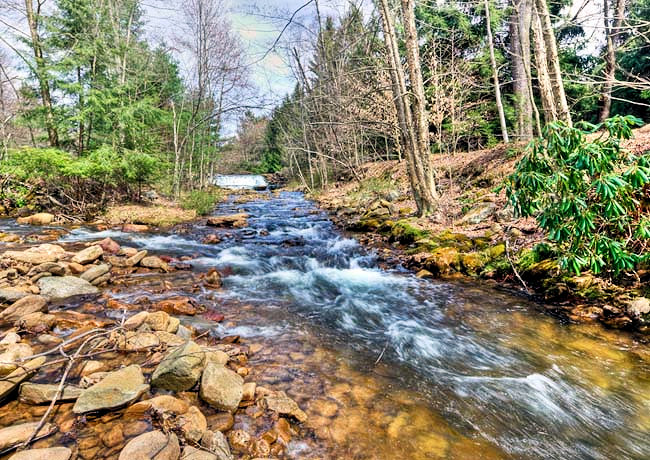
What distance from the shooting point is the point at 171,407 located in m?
2.17

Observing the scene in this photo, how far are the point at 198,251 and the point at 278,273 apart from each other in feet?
8.36

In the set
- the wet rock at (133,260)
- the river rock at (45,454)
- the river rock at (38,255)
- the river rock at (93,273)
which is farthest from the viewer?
the wet rock at (133,260)

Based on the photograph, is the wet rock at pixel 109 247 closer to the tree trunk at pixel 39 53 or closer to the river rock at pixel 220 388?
the river rock at pixel 220 388

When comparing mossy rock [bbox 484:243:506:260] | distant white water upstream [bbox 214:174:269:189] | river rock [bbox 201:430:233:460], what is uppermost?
distant white water upstream [bbox 214:174:269:189]

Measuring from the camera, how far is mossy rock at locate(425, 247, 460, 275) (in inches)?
225

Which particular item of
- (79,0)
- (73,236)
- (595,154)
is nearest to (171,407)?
(595,154)

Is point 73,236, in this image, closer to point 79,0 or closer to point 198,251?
point 198,251

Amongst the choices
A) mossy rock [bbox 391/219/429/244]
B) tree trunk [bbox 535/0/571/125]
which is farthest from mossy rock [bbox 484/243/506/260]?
tree trunk [bbox 535/0/571/125]

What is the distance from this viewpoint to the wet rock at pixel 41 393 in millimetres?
2137

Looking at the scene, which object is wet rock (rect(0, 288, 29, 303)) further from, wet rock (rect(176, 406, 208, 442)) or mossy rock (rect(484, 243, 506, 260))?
mossy rock (rect(484, 243, 506, 260))

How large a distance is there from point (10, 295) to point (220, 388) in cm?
337

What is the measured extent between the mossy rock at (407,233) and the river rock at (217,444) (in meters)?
6.22

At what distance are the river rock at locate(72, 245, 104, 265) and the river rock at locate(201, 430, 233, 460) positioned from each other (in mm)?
5039

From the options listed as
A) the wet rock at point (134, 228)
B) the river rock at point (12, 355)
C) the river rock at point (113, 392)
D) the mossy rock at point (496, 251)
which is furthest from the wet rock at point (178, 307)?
the wet rock at point (134, 228)
